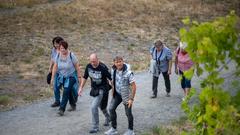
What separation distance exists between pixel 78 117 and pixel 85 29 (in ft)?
41.5

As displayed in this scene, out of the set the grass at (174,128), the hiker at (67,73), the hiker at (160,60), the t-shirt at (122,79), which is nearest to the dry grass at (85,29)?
the hiker at (67,73)

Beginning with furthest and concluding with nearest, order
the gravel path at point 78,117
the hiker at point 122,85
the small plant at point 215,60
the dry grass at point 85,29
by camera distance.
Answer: the dry grass at point 85,29 → the gravel path at point 78,117 → the hiker at point 122,85 → the small plant at point 215,60

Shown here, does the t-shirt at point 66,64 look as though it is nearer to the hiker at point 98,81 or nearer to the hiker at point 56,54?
the hiker at point 56,54

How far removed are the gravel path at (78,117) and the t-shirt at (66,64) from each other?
1.00m

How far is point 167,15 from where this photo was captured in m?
27.2

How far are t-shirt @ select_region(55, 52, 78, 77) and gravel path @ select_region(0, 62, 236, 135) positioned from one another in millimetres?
999

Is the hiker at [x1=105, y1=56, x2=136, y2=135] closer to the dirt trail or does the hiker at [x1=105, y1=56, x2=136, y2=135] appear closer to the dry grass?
the dirt trail

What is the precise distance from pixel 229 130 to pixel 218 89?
0.30 meters

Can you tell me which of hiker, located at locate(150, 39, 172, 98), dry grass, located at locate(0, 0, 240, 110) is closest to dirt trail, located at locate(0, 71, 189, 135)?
hiker, located at locate(150, 39, 172, 98)

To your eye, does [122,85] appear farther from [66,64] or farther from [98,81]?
[66,64]

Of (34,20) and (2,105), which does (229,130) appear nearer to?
(2,105)

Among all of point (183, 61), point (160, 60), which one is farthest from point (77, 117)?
point (183, 61)

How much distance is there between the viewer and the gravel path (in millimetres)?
10078

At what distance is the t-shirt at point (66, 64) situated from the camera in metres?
10.6
